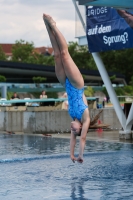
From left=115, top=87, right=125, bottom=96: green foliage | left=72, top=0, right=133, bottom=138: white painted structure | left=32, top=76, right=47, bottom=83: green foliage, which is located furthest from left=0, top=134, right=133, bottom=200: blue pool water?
left=32, top=76, right=47, bottom=83: green foliage

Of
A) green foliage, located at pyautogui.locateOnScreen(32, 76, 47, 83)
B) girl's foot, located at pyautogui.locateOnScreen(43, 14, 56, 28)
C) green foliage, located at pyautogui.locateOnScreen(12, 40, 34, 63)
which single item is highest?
green foliage, located at pyautogui.locateOnScreen(12, 40, 34, 63)

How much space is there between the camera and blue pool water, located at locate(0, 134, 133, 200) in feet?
25.6

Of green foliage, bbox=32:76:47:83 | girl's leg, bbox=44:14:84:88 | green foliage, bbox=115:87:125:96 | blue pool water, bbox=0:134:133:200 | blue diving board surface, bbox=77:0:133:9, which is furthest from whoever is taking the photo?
green foliage, bbox=32:76:47:83

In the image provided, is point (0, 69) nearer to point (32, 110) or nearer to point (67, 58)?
point (32, 110)

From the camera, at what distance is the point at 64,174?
9.77 m

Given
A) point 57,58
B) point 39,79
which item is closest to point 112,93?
point 57,58

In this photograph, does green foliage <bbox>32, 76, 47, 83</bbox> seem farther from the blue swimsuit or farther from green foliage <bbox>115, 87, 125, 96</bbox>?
the blue swimsuit

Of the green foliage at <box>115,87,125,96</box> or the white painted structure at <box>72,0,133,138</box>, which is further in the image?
the green foliage at <box>115,87,125,96</box>

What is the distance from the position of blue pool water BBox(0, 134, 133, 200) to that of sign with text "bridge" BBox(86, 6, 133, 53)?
128 inches

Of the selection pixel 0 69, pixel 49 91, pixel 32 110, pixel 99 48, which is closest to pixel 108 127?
pixel 32 110

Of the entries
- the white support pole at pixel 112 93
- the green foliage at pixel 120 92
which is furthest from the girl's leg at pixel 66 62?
the green foliage at pixel 120 92

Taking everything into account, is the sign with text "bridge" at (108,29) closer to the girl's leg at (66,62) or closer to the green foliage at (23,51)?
the girl's leg at (66,62)

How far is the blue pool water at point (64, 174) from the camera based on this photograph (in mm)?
7789

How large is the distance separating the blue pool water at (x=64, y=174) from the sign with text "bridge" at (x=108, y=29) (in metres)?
3.25
